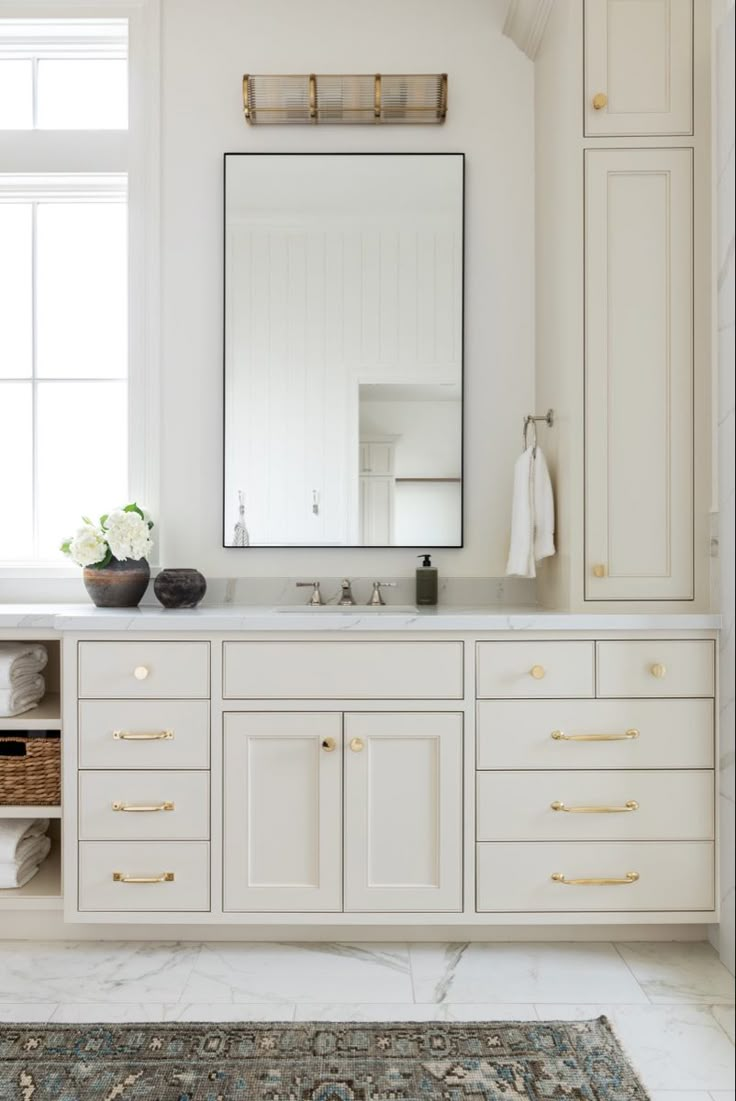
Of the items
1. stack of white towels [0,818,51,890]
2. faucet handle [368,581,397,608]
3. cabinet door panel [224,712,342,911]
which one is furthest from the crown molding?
stack of white towels [0,818,51,890]

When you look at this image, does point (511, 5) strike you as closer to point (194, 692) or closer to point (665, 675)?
point (665, 675)

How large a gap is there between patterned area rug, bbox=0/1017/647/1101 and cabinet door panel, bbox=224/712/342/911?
37 centimetres

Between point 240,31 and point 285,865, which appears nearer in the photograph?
point 285,865

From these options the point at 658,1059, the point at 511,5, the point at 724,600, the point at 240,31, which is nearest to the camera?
the point at 658,1059

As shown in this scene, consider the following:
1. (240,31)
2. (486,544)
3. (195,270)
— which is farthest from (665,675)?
(240,31)

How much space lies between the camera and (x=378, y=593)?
266cm

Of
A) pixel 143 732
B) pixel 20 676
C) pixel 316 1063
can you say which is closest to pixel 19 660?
pixel 20 676

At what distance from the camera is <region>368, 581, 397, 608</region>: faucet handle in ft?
8.70

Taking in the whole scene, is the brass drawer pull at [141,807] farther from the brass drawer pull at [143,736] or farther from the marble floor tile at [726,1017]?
the marble floor tile at [726,1017]

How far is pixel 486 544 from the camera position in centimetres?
272

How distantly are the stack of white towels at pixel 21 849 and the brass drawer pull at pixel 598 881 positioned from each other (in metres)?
1.42

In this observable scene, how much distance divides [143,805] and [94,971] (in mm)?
421

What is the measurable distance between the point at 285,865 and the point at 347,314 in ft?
5.36

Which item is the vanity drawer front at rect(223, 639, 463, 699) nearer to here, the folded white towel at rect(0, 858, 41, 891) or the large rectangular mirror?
the large rectangular mirror
